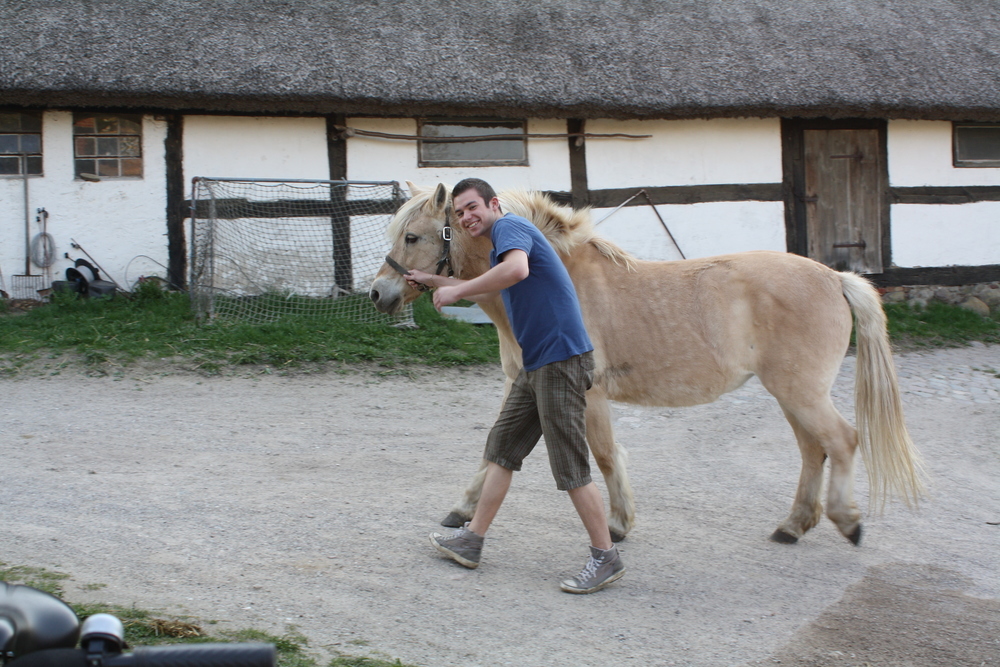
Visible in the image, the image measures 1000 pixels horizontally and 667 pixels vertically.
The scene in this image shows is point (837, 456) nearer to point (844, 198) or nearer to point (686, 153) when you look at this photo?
point (686, 153)

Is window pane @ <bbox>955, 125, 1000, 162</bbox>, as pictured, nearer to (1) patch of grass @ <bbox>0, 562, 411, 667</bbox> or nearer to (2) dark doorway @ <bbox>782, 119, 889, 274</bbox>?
(2) dark doorway @ <bbox>782, 119, 889, 274</bbox>

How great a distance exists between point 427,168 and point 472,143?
713 millimetres

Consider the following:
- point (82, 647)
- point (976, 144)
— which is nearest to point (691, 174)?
point (976, 144)

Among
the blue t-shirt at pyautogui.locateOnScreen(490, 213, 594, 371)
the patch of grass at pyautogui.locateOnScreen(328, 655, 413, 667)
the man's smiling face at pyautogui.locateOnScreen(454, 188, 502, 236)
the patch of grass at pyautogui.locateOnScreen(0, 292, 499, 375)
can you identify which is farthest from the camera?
the patch of grass at pyautogui.locateOnScreen(0, 292, 499, 375)

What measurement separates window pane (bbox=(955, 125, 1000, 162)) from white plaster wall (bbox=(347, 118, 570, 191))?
6057mm

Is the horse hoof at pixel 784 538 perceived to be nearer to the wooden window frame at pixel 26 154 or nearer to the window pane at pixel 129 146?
the window pane at pixel 129 146

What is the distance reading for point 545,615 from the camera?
3.07m

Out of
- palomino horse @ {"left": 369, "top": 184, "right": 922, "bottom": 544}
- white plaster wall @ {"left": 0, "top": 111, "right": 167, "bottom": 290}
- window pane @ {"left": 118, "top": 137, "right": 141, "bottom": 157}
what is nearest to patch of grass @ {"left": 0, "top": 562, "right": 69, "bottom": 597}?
palomino horse @ {"left": 369, "top": 184, "right": 922, "bottom": 544}

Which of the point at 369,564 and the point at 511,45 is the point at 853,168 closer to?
the point at 511,45

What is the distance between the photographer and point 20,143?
9.14m

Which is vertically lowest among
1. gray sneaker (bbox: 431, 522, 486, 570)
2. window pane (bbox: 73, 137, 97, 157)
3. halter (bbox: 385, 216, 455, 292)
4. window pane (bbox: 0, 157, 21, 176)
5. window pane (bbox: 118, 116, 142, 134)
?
gray sneaker (bbox: 431, 522, 486, 570)

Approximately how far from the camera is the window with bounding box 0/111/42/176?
9.09m

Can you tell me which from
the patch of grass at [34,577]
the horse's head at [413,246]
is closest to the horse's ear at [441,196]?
the horse's head at [413,246]

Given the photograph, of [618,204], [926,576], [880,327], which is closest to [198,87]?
[618,204]
